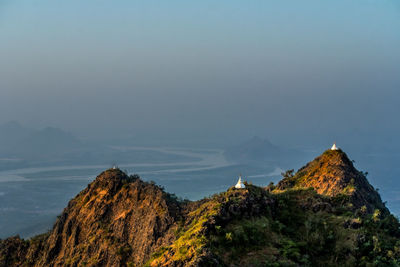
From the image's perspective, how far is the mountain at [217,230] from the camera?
78.6 feet

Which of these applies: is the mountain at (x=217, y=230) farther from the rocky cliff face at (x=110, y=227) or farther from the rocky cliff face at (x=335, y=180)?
the rocky cliff face at (x=335, y=180)

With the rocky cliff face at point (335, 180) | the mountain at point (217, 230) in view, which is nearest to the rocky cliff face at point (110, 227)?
the mountain at point (217, 230)

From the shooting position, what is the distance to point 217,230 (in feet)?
80.7

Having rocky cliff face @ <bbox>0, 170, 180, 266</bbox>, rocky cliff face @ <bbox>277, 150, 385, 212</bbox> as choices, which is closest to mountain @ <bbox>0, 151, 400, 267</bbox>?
rocky cliff face @ <bbox>0, 170, 180, 266</bbox>

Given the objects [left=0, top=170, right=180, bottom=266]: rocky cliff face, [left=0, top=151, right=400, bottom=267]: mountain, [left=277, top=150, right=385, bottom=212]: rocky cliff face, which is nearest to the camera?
[left=0, top=151, right=400, bottom=267]: mountain

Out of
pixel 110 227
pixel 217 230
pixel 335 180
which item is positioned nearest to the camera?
pixel 217 230

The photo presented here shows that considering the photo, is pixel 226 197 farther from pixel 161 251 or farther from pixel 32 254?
pixel 32 254

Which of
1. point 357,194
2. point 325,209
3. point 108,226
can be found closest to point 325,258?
point 325,209

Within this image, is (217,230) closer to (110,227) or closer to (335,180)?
(110,227)

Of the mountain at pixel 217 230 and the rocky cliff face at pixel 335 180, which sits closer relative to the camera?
the mountain at pixel 217 230

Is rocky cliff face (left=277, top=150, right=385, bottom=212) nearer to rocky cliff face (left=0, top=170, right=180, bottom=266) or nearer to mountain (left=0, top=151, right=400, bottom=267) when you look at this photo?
mountain (left=0, top=151, right=400, bottom=267)

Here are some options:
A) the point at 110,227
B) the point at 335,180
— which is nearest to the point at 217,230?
the point at 110,227

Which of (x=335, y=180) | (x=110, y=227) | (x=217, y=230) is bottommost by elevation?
(x=217, y=230)

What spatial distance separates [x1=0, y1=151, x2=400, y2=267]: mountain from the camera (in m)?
24.0
